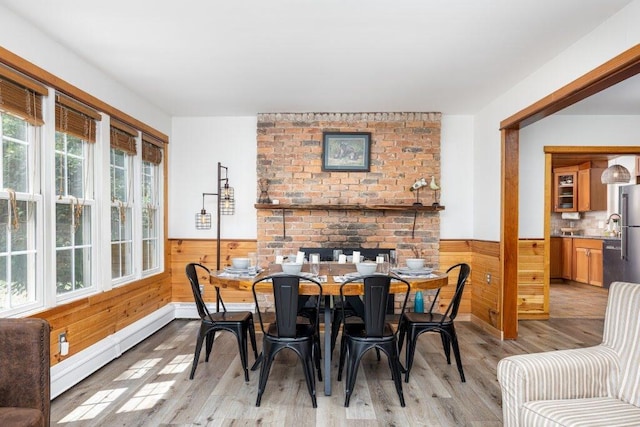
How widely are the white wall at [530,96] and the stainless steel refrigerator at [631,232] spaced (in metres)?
Result: 1.46

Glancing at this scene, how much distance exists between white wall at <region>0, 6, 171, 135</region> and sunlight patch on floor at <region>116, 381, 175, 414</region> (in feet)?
7.61

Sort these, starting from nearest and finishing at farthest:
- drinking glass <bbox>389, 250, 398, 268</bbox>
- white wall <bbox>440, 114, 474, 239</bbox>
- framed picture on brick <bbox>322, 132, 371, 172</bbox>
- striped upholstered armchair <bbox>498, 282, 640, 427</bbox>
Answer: striped upholstered armchair <bbox>498, 282, 640, 427</bbox> < drinking glass <bbox>389, 250, 398, 268</bbox> < framed picture on brick <bbox>322, 132, 371, 172</bbox> < white wall <bbox>440, 114, 474, 239</bbox>

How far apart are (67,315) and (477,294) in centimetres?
410

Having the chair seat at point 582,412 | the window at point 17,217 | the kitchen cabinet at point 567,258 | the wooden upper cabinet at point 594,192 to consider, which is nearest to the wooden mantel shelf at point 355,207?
the window at point 17,217

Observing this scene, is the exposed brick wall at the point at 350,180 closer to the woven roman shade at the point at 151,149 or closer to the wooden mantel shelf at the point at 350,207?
the wooden mantel shelf at the point at 350,207

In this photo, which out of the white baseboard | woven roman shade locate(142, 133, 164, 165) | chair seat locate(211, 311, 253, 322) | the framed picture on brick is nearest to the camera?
the white baseboard

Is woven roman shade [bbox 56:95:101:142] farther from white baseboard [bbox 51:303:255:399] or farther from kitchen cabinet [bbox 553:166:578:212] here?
kitchen cabinet [bbox 553:166:578:212]

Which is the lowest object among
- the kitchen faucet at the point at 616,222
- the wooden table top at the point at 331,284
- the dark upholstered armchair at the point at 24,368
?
the dark upholstered armchair at the point at 24,368

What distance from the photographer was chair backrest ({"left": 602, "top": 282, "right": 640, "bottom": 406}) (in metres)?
1.83

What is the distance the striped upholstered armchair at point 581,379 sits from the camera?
176 centimetres

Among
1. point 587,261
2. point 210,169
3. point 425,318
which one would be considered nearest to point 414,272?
point 425,318

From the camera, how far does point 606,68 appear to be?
2.64m

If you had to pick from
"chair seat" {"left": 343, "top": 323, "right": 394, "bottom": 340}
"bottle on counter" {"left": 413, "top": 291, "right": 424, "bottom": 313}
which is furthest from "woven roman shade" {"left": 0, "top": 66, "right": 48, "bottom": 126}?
"bottle on counter" {"left": 413, "top": 291, "right": 424, "bottom": 313}

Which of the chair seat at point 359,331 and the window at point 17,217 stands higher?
the window at point 17,217
